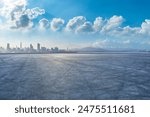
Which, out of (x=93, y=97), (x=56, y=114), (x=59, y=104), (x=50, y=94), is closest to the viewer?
(x=56, y=114)

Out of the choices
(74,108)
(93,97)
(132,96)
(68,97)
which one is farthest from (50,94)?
(132,96)

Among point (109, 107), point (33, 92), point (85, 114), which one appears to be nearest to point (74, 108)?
point (85, 114)

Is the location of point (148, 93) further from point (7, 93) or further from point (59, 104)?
point (7, 93)

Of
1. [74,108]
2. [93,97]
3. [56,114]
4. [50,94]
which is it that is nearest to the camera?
[56,114]

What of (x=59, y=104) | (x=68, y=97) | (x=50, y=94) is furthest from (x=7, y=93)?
(x=59, y=104)

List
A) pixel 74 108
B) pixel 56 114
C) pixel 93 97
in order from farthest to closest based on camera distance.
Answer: pixel 93 97, pixel 74 108, pixel 56 114

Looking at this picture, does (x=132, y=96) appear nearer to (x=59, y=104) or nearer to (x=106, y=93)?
(x=106, y=93)

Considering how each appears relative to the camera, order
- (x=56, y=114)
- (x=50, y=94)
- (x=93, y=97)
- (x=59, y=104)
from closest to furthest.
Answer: (x=56, y=114)
(x=59, y=104)
(x=93, y=97)
(x=50, y=94)

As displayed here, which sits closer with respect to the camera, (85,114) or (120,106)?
(85,114)
